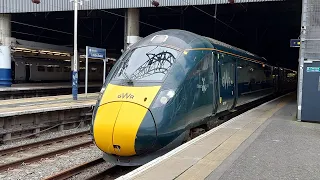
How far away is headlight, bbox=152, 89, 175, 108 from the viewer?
7.28 metres

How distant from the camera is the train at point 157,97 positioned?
23.0 feet

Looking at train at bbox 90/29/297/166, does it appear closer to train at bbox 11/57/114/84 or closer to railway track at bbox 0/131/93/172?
railway track at bbox 0/131/93/172

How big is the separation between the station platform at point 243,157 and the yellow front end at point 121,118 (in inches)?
34.9

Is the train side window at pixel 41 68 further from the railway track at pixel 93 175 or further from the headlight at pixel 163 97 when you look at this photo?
the headlight at pixel 163 97

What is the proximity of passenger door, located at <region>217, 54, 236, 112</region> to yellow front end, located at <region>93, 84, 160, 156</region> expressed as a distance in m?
3.66

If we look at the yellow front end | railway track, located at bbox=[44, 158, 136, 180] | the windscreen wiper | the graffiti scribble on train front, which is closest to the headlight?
the yellow front end

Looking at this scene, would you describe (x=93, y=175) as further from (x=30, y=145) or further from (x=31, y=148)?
(x=30, y=145)

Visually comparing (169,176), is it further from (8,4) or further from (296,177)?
(8,4)

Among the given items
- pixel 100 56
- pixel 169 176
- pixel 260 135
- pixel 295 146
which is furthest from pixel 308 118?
pixel 100 56

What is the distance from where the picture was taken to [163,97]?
7.44 meters

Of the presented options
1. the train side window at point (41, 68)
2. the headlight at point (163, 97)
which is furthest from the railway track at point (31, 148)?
the train side window at point (41, 68)

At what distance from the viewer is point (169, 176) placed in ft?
17.4

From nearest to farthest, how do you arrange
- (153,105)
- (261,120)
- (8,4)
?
(153,105) < (261,120) < (8,4)

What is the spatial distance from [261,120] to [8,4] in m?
21.5
